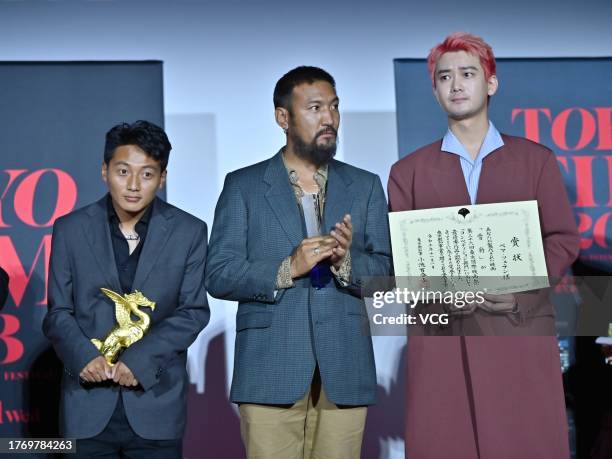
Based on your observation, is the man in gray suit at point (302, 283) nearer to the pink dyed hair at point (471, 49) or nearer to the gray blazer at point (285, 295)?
the gray blazer at point (285, 295)

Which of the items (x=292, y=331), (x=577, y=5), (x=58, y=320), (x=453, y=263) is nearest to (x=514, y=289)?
(x=453, y=263)

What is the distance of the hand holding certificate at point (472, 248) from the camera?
289 centimetres

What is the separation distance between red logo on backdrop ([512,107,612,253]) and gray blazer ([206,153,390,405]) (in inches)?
65.4

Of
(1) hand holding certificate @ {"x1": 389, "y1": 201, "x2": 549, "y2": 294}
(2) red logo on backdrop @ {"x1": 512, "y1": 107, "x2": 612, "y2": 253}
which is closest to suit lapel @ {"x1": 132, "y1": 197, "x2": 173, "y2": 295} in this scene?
(1) hand holding certificate @ {"x1": 389, "y1": 201, "x2": 549, "y2": 294}

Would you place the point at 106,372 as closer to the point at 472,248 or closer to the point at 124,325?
the point at 124,325

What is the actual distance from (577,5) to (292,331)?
2772mm

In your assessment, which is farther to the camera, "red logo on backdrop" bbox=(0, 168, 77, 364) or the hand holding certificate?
"red logo on backdrop" bbox=(0, 168, 77, 364)

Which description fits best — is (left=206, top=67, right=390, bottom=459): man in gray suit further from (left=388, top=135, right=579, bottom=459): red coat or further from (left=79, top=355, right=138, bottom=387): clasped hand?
(left=79, top=355, right=138, bottom=387): clasped hand

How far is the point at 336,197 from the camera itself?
3.03 m

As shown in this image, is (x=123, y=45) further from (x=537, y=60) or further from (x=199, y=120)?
(x=537, y=60)

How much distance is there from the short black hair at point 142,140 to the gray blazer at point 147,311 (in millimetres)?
197

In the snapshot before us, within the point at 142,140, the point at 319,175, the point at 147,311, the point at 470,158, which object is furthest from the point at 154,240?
the point at 470,158

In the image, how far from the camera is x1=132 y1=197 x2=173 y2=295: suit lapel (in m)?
3.00

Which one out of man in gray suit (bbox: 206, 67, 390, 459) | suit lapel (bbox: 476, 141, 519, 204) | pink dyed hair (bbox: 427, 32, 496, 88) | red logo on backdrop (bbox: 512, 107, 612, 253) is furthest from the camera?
red logo on backdrop (bbox: 512, 107, 612, 253)
